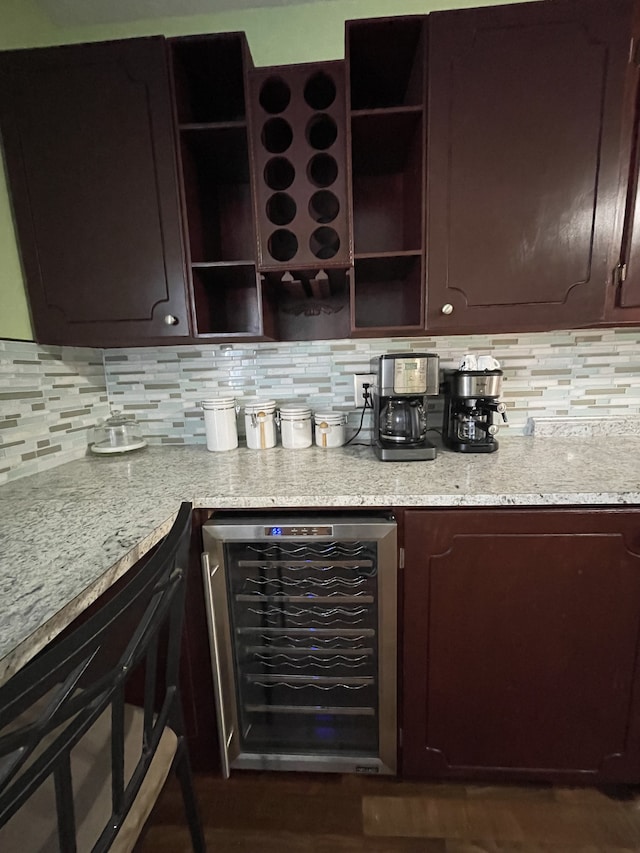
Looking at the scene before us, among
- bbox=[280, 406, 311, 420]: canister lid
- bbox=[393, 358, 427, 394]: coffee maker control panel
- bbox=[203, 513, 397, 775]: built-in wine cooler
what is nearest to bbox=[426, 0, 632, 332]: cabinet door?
bbox=[393, 358, 427, 394]: coffee maker control panel

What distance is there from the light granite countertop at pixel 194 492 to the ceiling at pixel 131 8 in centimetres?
157

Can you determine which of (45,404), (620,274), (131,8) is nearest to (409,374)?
(620,274)

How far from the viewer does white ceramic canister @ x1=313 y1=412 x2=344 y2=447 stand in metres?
1.37

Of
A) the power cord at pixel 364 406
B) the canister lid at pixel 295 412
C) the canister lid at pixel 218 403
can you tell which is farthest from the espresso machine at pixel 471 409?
the canister lid at pixel 218 403

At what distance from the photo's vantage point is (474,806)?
103 cm

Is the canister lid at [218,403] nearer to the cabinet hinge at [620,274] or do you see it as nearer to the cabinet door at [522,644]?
the cabinet door at [522,644]

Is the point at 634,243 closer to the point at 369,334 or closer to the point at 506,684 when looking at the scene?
the point at 369,334

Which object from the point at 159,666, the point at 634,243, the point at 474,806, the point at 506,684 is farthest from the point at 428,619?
the point at 634,243

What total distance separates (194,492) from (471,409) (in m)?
0.92

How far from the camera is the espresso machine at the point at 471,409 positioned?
1165mm

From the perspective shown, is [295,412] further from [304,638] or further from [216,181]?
[216,181]

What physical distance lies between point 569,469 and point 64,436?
1.69m

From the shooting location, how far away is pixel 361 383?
53.5 inches

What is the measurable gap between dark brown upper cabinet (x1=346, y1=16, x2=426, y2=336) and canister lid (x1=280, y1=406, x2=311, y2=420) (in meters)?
0.35
